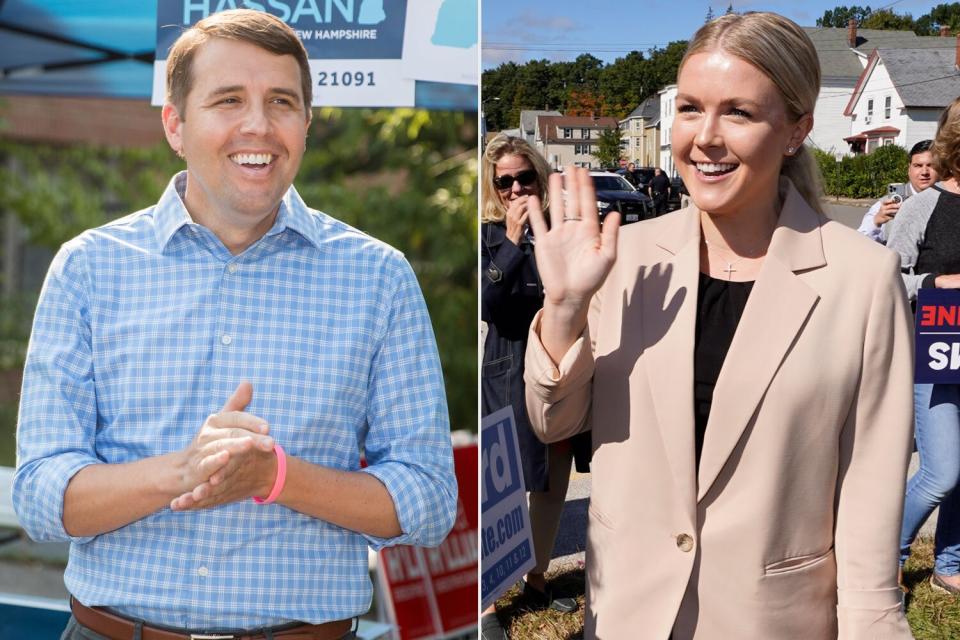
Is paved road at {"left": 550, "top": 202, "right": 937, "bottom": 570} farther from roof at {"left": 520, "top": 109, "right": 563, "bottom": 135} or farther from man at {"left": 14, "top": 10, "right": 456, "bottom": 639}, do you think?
man at {"left": 14, "top": 10, "right": 456, "bottom": 639}

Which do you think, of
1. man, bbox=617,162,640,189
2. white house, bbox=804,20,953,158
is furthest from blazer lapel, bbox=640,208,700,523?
white house, bbox=804,20,953,158

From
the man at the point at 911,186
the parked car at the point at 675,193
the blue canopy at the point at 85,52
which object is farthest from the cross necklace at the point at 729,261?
the man at the point at 911,186

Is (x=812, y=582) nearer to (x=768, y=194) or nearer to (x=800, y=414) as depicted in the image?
(x=800, y=414)

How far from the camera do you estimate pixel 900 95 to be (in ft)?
11.7

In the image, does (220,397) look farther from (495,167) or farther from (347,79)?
(495,167)

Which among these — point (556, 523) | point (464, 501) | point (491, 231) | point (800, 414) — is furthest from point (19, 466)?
point (556, 523)

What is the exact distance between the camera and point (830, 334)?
160 cm

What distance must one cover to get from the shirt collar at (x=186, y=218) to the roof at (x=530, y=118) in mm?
1240

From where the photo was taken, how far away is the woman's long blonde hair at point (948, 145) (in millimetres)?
3406

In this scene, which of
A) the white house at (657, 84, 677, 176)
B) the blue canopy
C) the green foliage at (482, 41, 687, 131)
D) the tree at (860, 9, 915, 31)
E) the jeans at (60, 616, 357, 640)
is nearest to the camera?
the jeans at (60, 616, 357, 640)

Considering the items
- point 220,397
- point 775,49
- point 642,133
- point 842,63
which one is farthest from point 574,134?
point 220,397

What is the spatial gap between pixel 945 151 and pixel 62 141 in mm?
2899

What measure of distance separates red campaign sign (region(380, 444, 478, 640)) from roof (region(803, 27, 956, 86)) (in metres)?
1.59

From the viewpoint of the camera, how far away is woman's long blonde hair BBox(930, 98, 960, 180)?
3.41 meters
